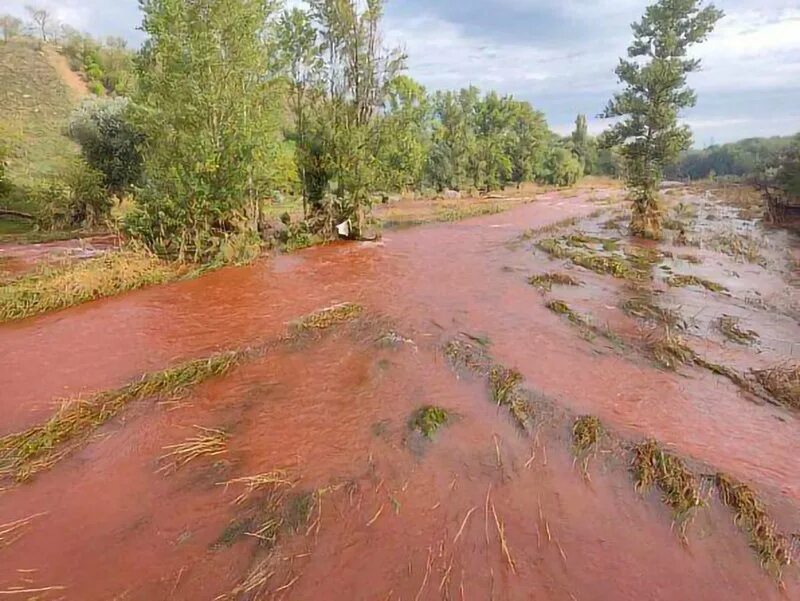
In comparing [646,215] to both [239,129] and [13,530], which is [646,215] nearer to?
[239,129]

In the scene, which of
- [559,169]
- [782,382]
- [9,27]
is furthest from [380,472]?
[9,27]

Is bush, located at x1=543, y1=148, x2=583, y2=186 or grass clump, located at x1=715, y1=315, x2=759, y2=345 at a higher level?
bush, located at x1=543, y1=148, x2=583, y2=186

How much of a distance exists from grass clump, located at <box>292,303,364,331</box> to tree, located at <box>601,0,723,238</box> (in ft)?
39.0

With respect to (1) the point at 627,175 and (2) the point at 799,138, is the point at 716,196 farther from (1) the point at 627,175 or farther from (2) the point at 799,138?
(1) the point at 627,175

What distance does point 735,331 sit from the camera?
281 inches

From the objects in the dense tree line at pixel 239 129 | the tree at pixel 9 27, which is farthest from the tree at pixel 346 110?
the tree at pixel 9 27

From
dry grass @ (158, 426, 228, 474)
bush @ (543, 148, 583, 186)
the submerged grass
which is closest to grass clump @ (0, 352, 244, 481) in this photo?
the submerged grass

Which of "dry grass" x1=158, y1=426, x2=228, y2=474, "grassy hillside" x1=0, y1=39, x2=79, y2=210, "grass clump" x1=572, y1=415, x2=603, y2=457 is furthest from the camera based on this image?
"grassy hillside" x1=0, y1=39, x2=79, y2=210

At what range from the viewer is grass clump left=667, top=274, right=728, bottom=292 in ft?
31.7

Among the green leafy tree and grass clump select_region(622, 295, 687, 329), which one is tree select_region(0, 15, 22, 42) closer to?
the green leafy tree

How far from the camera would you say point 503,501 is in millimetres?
3688

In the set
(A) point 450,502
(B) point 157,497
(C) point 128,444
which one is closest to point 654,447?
(A) point 450,502

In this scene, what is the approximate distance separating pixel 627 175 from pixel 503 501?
50.6 ft

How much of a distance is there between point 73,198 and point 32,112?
64.3 feet
